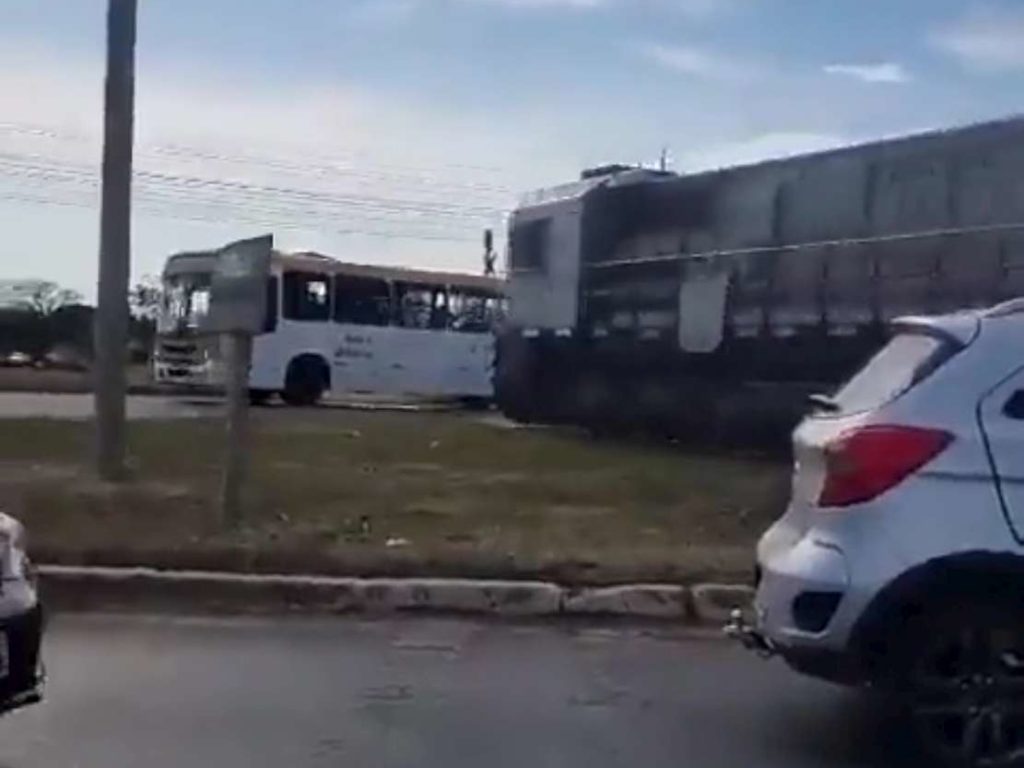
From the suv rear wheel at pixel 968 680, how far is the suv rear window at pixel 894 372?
2.69 feet

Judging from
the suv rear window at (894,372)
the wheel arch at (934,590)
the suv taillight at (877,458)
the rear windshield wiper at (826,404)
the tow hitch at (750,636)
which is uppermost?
the suv rear window at (894,372)

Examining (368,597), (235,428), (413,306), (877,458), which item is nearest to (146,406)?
(413,306)

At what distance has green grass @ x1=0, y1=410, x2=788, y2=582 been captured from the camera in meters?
11.0

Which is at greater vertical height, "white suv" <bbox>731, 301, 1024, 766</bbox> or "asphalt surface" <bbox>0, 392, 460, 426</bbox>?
"white suv" <bbox>731, 301, 1024, 766</bbox>

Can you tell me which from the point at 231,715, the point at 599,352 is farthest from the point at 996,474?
the point at 599,352

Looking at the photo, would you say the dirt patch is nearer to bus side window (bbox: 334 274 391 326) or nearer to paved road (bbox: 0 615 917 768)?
bus side window (bbox: 334 274 391 326)

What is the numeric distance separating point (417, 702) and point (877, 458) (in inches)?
97.1

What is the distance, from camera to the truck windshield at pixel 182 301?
118 ft

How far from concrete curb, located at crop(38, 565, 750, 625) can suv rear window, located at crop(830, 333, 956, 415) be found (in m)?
3.26

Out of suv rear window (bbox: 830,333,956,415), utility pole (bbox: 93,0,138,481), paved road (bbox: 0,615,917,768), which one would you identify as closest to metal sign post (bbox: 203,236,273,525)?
utility pole (bbox: 93,0,138,481)

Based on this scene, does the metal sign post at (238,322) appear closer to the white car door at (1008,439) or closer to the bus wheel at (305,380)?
the white car door at (1008,439)

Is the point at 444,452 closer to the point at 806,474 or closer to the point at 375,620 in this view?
the point at 375,620

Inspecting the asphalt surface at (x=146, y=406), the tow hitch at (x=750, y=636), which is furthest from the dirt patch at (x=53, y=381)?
the tow hitch at (x=750, y=636)

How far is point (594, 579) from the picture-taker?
420 inches
